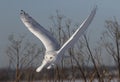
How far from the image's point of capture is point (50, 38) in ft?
20.1

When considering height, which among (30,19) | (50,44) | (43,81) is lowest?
(43,81)

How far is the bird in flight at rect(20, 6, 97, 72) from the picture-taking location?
493 centimetres

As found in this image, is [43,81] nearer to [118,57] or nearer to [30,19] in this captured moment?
[118,57]

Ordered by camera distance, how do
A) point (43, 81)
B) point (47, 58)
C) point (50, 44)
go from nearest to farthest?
point (47, 58) < point (50, 44) < point (43, 81)

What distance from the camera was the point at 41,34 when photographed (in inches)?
241

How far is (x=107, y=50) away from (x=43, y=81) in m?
3.94

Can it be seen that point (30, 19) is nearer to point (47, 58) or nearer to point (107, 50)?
→ point (47, 58)

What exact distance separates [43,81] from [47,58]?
11912mm

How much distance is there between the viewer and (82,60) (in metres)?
14.7

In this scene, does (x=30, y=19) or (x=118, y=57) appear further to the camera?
(x=118, y=57)

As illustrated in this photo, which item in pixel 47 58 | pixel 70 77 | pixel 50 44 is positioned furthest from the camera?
pixel 70 77

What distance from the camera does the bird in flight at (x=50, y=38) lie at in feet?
16.2

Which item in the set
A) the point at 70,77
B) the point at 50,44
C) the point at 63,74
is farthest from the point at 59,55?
the point at 70,77

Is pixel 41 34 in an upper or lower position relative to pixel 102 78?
upper
